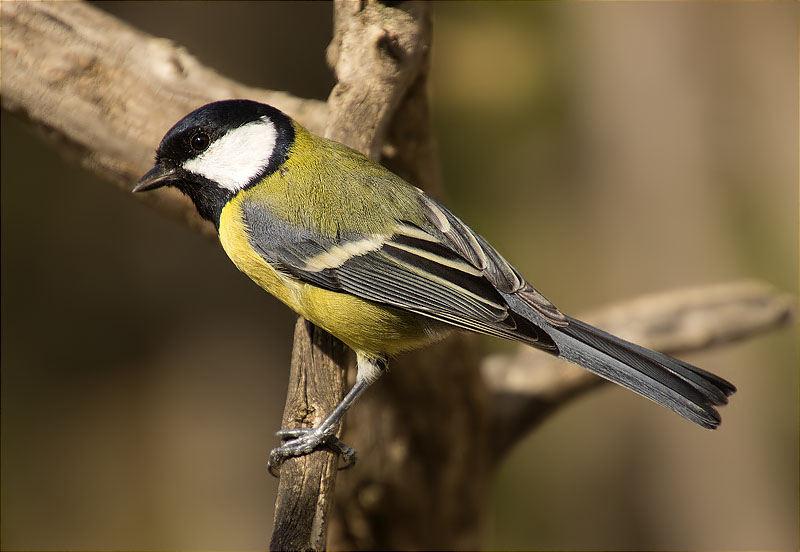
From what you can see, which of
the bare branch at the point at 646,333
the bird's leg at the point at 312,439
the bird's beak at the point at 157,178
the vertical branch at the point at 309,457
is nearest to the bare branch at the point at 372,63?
the bird's beak at the point at 157,178

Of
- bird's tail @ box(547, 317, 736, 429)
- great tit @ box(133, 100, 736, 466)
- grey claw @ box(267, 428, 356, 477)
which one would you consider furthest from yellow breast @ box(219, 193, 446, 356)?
bird's tail @ box(547, 317, 736, 429)

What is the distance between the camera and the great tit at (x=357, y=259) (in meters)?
1.85

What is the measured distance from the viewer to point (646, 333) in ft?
9.78

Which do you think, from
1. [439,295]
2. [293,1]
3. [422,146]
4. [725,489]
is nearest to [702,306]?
[422,146]

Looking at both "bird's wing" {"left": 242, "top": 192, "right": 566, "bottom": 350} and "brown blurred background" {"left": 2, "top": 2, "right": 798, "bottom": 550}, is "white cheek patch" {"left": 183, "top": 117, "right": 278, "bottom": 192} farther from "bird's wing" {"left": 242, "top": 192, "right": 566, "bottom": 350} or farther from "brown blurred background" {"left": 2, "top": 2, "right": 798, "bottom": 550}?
"brown blurred background" {"left": 2, "top": 2, "right": 798, "bottom": 550}

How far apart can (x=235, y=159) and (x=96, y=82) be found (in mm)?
709

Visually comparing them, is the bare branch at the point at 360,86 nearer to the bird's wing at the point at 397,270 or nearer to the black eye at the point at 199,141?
the bird's wing at the point at 397,270

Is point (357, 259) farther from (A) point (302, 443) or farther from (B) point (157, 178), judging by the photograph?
(B) point (157, 178)

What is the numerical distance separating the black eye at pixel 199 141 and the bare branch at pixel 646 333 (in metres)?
1.57

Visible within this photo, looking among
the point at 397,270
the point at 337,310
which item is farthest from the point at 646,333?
the point at 337,310

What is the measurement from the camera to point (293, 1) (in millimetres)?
4023

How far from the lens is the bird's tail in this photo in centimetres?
179

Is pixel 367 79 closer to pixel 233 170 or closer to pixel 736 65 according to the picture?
pixel 233 170

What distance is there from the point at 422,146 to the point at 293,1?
2.00 m
